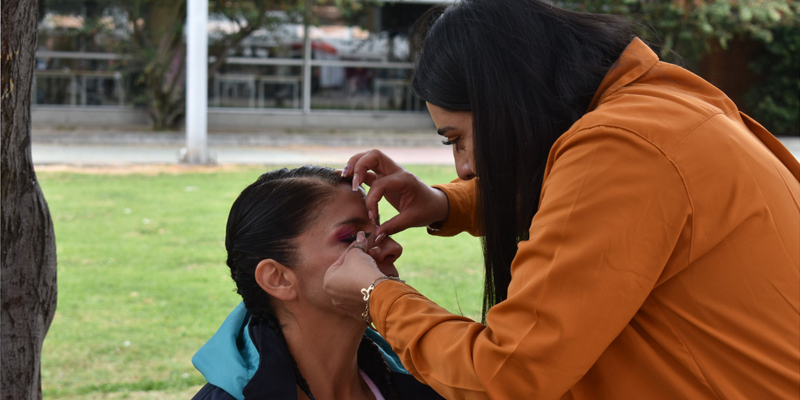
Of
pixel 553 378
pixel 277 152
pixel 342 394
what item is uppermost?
pixel 553 378

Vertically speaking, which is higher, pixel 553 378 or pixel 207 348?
pixel 553 378

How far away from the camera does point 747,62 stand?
20.0 meters

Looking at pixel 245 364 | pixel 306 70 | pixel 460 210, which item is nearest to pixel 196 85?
pixel 306 70

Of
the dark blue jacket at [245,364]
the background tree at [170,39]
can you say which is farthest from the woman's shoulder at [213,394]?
the background tree at [170,39]

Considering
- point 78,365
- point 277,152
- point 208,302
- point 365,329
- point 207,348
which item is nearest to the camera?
point 207,348

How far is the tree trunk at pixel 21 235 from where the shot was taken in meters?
2.39

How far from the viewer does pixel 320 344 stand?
7.82 ft

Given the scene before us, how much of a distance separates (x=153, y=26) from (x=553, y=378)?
17.2m

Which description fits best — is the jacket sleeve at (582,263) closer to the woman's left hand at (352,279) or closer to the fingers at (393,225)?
the woman's left hand at (352,279)

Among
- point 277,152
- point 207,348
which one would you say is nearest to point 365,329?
point 207,348

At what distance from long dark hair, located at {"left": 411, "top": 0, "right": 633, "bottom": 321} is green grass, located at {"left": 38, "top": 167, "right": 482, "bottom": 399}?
1051 mm

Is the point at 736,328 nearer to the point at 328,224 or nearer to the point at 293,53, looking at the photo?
the point at 328,224

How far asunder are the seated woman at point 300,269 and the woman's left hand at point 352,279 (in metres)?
0.38

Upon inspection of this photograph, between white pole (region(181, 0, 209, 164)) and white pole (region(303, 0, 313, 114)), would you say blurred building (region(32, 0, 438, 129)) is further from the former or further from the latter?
white pole (region(181, 0, 209, 164))
